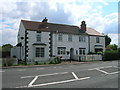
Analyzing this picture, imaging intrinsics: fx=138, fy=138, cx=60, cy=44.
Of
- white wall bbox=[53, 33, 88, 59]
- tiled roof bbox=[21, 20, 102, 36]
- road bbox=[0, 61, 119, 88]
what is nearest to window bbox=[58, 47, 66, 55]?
white wall bbox=[53, 33, 88, 59]

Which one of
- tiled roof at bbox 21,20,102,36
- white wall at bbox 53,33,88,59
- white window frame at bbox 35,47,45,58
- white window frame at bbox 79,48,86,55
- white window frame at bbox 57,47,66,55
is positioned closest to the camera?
white window frame at bbox 35,47,45,58

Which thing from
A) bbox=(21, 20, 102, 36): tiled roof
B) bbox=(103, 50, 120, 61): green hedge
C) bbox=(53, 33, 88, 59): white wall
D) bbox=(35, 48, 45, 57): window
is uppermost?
bbox=(21, 20, 102, 36): tiled roof

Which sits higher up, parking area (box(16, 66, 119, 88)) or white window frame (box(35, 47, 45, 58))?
white window frame (box(35, 47, 45, 58))

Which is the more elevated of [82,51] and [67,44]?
[67,44]

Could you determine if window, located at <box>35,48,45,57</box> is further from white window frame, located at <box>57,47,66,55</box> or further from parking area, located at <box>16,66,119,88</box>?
parking area, located at <box>16,66,119,88</box>

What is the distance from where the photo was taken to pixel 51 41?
2877 centimetres

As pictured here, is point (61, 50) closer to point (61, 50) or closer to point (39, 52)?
point (61, 50)

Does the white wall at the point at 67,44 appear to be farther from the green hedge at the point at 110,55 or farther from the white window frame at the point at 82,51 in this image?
the green hedge at the point at 110,55

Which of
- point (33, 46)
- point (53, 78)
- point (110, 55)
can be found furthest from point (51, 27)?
point (53, 78)

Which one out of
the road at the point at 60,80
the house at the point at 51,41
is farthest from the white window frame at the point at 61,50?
the road at the point at 60,80

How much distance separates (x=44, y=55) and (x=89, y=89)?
69.1ft

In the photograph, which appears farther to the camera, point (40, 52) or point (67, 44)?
point (67, 44)

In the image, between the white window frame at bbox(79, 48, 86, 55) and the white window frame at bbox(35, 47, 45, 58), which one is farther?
the white window frame at bbox(79, 48, 86, 55)

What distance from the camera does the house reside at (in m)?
26.5
